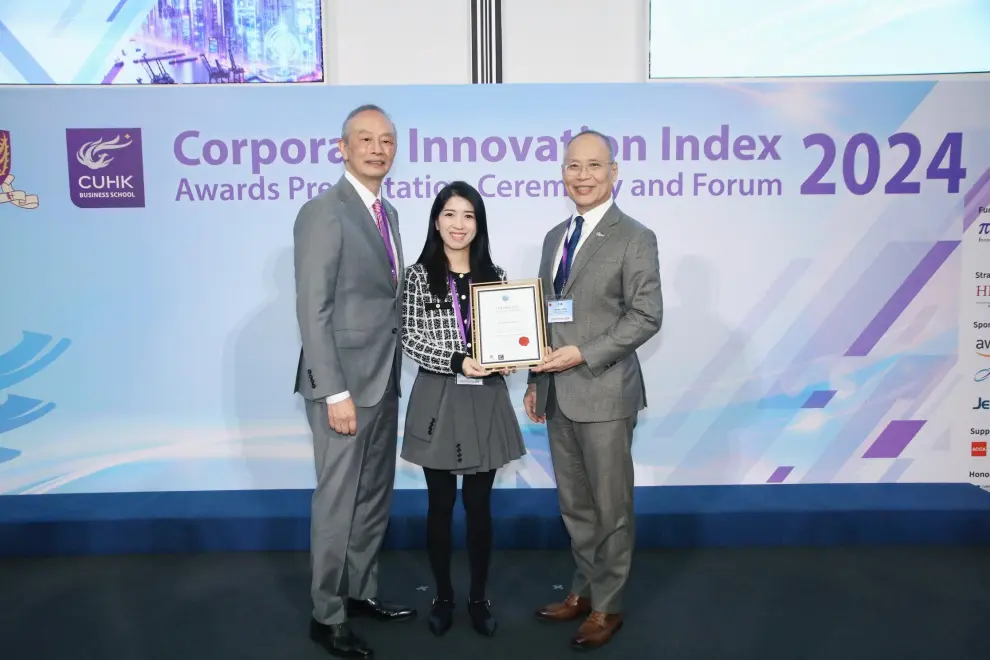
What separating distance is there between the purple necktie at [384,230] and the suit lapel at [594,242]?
0.63 m

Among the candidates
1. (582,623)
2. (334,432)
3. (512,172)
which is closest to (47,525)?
(334,432)

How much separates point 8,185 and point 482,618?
3.29 meters

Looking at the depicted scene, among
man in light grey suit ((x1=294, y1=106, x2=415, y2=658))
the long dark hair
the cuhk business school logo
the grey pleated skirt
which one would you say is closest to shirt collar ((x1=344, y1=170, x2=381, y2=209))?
man in light grey suit ((x1=294, y1=106, x2=415, y2=658))

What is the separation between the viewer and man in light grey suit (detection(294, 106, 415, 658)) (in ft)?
7.16

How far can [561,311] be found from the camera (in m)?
2.36

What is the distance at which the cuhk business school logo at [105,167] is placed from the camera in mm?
3490

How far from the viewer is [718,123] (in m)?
3.54

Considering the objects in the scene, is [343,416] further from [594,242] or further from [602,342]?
[594,242]

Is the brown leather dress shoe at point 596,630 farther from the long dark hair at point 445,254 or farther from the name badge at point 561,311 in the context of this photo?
the long dark hair at point 445,254

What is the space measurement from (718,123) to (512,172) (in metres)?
1.13

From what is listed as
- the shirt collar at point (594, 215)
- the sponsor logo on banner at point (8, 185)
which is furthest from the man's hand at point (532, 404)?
the sponsor logo on banner at point (8, 185)

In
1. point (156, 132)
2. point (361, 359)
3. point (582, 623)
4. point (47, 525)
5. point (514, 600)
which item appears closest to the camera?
point (361, 359)

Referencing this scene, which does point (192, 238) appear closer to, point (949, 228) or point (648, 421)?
point (648, 421)

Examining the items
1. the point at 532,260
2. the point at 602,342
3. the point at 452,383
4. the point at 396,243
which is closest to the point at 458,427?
the point at 452,383
